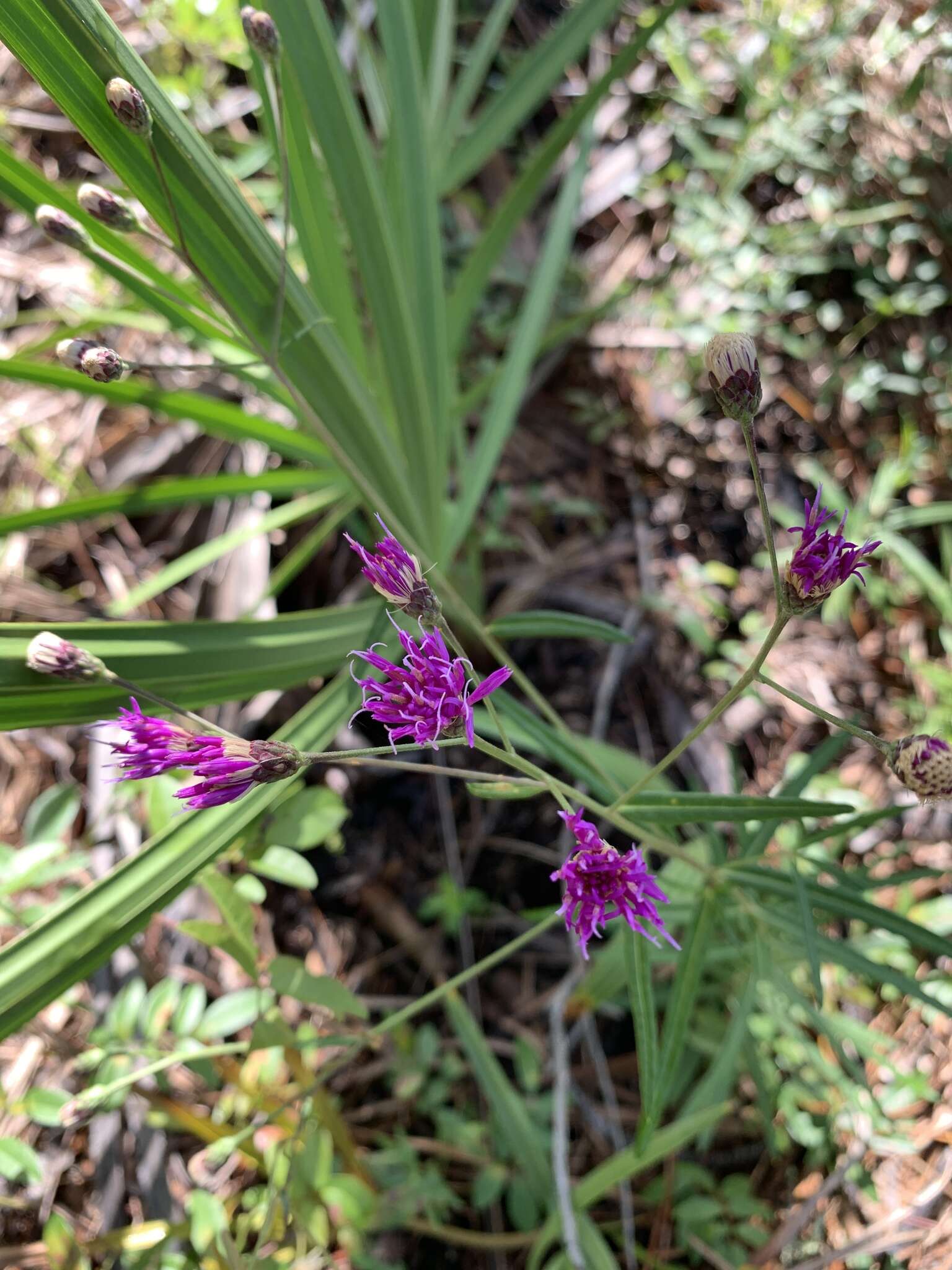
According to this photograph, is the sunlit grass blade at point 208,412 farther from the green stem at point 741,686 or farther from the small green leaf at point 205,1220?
the small green leaf at point 205,1220

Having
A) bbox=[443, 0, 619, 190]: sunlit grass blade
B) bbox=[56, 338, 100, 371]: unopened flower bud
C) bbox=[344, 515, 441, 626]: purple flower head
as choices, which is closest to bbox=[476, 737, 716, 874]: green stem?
bbox=[344, 515, 441, 626]: purple flower head

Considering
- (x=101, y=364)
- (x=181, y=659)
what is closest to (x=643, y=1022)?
(x=181, y=659)

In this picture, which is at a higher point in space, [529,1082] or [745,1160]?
[529,1082]

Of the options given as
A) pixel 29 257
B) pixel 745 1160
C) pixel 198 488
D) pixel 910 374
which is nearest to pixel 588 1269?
pixel 745 1160

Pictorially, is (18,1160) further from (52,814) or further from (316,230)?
(316,230)

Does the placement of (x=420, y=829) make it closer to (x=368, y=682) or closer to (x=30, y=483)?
(x=368, y=682)
